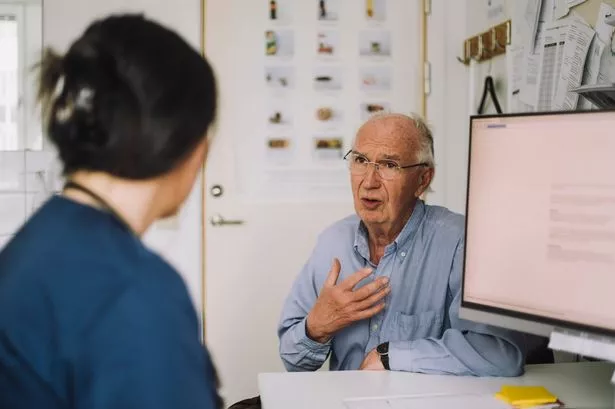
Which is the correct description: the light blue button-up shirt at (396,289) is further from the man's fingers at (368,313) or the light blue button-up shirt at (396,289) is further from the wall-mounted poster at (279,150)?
the wall-mounted poster at (279,150)

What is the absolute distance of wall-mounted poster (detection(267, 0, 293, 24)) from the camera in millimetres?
2969

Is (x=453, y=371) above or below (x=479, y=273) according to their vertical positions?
below

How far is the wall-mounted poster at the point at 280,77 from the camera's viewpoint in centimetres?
298

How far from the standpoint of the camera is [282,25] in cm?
297

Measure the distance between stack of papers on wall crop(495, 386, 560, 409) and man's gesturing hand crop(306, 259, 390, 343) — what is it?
0.37 m

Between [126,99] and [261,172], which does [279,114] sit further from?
[126,99]

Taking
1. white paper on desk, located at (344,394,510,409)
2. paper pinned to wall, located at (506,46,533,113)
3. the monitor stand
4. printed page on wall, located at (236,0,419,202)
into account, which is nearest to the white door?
printed page on wall, located at (236,0,419,202)

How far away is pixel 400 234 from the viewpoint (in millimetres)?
1729

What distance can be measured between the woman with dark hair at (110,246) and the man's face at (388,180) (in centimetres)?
104

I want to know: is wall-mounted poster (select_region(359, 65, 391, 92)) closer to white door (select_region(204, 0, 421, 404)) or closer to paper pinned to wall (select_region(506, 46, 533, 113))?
white door (select_region(204, 0, 421, 404))

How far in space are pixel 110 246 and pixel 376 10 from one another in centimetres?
256

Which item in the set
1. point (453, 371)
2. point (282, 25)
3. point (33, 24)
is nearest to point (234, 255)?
point (282, 25)

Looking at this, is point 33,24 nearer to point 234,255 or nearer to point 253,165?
point 253,165

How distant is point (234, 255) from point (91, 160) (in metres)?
2.26
